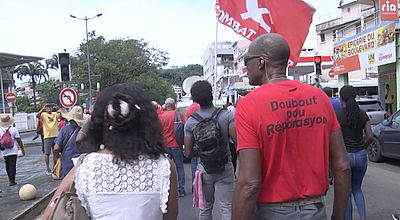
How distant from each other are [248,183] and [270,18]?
177 inches

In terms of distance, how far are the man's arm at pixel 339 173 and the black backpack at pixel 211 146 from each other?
1.63 metres

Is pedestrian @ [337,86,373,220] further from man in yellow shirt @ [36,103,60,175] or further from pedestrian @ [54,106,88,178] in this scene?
man in yellow shirt @ [36,103,60,175]

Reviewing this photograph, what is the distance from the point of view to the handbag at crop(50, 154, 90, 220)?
161 centimetres

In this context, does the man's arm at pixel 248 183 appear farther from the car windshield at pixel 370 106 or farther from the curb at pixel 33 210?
the car windshield at pixel 370 106

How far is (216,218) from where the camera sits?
17.6 feet

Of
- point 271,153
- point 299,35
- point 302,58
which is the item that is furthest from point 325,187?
point 302,58

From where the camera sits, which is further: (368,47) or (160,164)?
(368,47)

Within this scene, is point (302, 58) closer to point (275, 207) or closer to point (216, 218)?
point (216, 218)

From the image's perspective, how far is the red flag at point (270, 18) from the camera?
18.7 feet

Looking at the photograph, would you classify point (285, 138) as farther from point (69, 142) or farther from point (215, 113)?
point (69, 142)

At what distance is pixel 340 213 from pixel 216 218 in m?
3.38

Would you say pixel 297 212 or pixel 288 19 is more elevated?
pixel 288 19

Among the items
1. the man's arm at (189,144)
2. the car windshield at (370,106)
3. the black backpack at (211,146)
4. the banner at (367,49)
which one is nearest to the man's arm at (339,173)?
the black backpack at (211,146)

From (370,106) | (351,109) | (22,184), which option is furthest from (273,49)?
(370,106)
